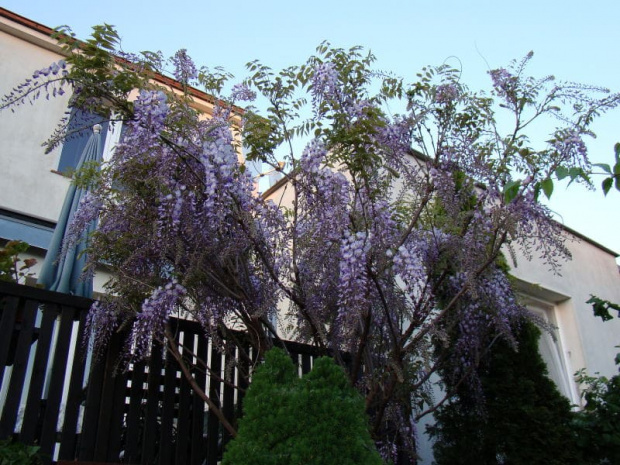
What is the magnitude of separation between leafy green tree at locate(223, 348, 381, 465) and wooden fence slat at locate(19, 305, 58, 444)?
117 cm

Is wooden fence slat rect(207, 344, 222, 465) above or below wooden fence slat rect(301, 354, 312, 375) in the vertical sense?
below

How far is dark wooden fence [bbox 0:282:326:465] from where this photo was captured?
2779 millimetres

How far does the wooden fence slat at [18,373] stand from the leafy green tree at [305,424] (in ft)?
4.04

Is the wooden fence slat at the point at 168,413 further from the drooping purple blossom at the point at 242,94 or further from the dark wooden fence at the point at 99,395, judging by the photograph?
the drooping purple blossom at the point at 242,94

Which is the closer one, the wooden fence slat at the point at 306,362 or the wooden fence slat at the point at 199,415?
the wooden fence slat at the point at 199,415

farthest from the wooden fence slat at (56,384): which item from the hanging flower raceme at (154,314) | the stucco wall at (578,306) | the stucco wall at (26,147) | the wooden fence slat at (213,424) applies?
the stucco wall at (578,306)

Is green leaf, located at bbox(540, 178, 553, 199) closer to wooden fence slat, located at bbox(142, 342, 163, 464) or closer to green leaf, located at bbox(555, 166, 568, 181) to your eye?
green leaf, located at bbox(555, 166, 568, 181)

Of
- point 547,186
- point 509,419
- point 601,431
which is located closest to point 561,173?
point 547,186

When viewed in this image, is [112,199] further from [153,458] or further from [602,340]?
[602,340]

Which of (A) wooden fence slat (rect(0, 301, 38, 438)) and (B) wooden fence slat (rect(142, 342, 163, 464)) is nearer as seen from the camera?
(A) wooden fence slat (rect(0, 301, 38, 438))

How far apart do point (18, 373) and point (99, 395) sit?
46cm

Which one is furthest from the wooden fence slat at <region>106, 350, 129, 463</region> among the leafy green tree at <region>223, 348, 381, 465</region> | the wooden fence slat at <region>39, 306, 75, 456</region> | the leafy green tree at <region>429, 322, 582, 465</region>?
the leafy green tree at <region>429, 322, 582, 465</region>

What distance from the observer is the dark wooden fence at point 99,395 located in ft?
9.12

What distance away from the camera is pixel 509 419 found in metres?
4.11
